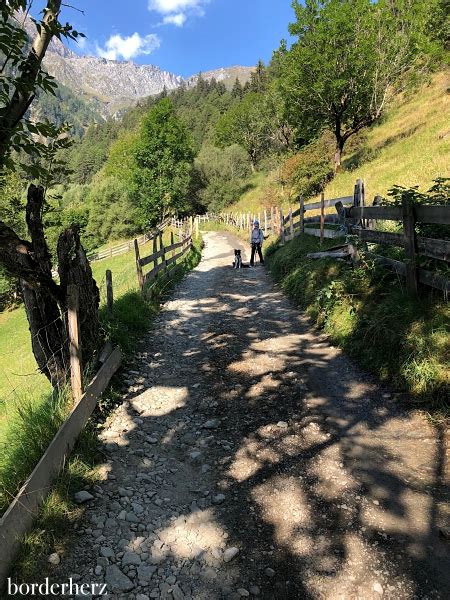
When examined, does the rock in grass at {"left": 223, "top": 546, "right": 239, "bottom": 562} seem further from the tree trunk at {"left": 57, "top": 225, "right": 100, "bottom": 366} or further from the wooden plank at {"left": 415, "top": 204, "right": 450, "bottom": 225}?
the wooden plank at {"left": 415, "top": 204, "right": 450, "bottom": 225}

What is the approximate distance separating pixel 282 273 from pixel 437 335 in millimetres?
8607

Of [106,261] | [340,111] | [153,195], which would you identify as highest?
[340,111]

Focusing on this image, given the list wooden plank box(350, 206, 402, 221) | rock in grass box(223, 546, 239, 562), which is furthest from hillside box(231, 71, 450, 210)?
rock in grass box(223, 546, 239, 562)

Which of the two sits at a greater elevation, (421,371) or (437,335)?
(437,335)

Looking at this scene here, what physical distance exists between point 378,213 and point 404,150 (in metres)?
19.2

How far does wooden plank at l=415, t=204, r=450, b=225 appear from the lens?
16.1 feet

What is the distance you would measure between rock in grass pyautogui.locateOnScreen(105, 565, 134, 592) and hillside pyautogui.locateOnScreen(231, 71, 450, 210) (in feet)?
43.6

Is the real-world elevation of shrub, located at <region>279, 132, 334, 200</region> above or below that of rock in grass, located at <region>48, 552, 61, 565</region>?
above

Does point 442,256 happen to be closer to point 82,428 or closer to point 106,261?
point 82,428

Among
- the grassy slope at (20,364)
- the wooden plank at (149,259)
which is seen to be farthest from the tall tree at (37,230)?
the wooden plank at (149,259)

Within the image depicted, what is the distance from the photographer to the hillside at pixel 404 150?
16156 mm

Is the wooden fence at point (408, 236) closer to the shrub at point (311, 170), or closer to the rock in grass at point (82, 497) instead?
the rock in grass at point (82, 497)

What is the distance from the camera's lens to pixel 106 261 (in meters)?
39.0

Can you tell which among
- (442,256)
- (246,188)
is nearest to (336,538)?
(442,256)
